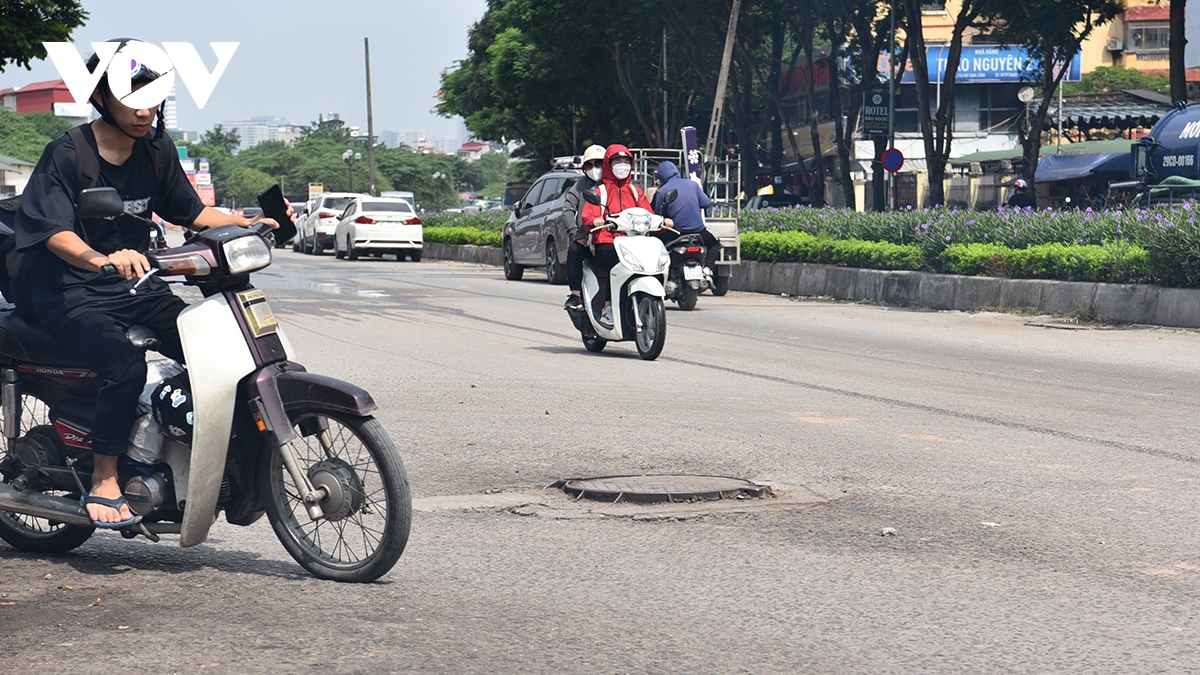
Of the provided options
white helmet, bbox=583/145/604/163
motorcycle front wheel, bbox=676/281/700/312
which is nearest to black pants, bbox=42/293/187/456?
white helmet, bbox=583/145/604/163

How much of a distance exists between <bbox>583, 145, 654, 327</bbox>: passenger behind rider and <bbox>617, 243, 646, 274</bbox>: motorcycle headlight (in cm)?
27

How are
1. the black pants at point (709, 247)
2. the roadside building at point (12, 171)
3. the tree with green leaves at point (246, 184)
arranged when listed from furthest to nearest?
1. the tree with green leaves at point (246, 184)
2. the roadside building at point (12, 171)
3. the black pants at point (709, 247)

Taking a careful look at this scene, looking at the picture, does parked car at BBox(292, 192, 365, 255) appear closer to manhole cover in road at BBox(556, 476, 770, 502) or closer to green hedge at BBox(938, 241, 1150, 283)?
green hedge at BBox(938, 241, 1150, 283)

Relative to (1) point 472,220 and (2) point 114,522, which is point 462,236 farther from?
(2) point 114,522

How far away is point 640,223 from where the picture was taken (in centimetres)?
1221

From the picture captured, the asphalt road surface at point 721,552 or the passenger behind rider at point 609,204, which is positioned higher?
the passenger behind rider at point 609,204

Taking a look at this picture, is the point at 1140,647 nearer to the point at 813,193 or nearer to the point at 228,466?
the point at 228,466

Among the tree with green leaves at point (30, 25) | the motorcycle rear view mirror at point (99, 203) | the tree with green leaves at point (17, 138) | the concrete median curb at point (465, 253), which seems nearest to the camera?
the motorcycle rear view mirror at point (99, 203)

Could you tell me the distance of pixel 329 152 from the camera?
14350cm

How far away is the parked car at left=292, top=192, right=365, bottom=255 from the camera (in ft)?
133

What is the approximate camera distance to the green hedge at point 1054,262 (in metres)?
15.9

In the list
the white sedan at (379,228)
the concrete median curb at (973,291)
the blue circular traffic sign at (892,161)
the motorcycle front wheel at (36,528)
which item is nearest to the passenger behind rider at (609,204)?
the concrete median curb at (973,291)

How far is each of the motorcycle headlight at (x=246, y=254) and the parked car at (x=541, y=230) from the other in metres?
18.2

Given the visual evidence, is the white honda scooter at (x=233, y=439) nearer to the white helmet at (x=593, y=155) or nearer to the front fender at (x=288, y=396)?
the front fender at (x=288, y=396)
